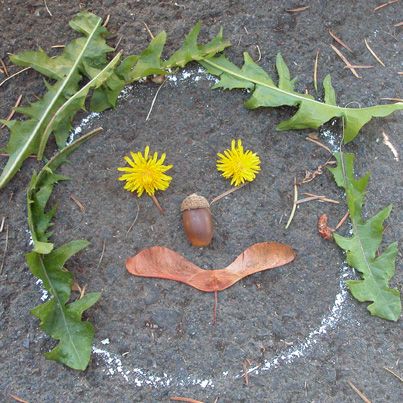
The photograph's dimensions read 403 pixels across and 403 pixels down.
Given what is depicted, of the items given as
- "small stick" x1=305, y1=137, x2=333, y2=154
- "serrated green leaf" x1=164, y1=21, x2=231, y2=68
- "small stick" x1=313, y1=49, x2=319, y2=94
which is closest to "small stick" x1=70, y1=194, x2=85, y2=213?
"serrated green leaf" x1=164, y1=21, x2=231, y2=68

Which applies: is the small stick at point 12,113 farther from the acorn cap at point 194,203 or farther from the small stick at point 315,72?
the small stick at point 315,72

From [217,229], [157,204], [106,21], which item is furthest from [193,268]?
[106,21]

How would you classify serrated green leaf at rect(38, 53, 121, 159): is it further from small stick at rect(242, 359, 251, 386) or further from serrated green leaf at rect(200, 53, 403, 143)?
small stick at rect(242, 359, 251, 386)

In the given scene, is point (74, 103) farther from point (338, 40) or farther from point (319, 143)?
point (338, 40)

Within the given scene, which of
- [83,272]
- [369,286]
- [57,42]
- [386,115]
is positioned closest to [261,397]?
[369,286]

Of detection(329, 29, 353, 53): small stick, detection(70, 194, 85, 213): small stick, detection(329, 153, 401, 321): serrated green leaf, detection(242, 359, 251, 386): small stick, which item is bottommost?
detection(242, 359, 251, 386): small stick

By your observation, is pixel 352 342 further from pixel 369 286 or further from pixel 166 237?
pixel 166 237

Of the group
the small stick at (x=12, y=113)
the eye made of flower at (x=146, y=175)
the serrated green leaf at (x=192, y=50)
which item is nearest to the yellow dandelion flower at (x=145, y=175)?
the eye made of flower at (x=146, y=175)
